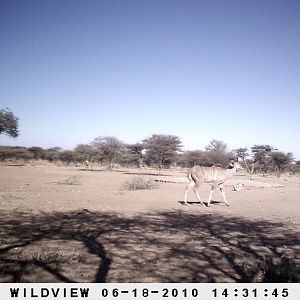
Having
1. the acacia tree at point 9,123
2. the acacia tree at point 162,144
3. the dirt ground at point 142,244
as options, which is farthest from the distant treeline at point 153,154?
the dirt ground at point 142,244

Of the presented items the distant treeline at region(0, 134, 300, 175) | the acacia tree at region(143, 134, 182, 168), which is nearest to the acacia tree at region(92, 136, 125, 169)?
the distant treeline at region(0, 134, 300, 175)

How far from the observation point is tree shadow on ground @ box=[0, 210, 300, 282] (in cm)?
458

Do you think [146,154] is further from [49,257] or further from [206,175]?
[49,257]

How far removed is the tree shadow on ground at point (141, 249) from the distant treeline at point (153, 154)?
93.1 ft

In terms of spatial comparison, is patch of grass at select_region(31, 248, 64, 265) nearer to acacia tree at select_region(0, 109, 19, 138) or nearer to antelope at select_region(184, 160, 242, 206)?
antelope at select_region(184, 160, 242, 206)

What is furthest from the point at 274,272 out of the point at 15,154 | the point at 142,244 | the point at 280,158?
the point at 15,154

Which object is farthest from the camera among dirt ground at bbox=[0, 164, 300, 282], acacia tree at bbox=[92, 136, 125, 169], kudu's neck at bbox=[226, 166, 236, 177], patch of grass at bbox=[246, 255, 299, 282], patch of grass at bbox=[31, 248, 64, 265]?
acacia tree at bbox=[92, 136, 125, 169]

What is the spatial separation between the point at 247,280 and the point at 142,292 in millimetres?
1704

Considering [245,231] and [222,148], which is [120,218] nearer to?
[245,231]

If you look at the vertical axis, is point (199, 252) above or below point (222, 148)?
below

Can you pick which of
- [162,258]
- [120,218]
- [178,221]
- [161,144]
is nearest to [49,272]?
[162,258]

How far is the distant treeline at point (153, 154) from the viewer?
1695 inches

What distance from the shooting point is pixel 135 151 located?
51469 millimetres

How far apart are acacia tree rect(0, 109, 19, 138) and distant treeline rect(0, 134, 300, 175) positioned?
1202cm
